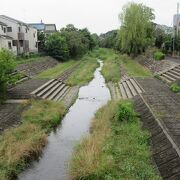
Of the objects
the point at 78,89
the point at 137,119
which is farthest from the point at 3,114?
the point at 78,89

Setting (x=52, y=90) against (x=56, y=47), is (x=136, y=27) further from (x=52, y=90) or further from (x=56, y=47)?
(x=52, y=90)

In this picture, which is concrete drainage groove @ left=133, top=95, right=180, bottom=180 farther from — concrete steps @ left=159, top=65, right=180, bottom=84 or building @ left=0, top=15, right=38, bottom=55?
building @ left=0, top=15, right=38, bottom=55

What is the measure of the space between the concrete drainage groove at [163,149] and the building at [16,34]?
30589mm

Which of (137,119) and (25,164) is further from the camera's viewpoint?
(137,119)

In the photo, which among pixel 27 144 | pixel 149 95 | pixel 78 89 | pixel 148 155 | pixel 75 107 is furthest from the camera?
pixel 78 89

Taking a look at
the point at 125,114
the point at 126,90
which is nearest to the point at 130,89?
the point at 126,90

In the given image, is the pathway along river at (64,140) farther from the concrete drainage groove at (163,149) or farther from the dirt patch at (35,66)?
the dirt patch at (35,66)

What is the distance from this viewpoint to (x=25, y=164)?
12.6 meters

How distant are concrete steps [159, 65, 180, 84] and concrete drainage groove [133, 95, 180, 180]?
12.4 m

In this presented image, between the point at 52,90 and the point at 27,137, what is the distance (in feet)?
39.9

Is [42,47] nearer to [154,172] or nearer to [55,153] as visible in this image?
[55,153]

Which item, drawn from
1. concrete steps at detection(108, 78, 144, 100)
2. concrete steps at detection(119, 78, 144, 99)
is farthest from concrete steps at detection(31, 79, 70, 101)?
concrete steps at detection(119, 78, 144, 99)

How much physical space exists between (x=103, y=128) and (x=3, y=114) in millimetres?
6990

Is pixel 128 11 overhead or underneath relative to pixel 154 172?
overhead
